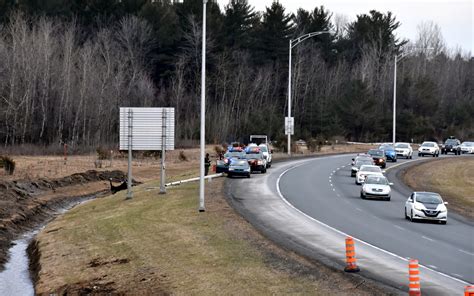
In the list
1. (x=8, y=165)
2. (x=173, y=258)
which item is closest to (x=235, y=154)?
(x=8, y=165)

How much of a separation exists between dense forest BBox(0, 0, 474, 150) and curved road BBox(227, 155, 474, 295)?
3426 centimetres

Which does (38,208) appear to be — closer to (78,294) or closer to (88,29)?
(78,294)

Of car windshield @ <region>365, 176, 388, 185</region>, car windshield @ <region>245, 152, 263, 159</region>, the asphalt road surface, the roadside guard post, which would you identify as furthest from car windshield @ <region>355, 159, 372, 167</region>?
the roadside guard post

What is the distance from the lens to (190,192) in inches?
1703

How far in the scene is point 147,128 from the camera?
141 ft

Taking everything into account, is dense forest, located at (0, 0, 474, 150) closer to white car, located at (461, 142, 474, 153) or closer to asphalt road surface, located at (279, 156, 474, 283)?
white car, located at (461, 142, 474, 153)

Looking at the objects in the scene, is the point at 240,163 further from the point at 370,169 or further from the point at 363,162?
the point at 363,162

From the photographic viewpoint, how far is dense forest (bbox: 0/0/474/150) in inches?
3238

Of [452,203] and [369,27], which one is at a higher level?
[369,27]

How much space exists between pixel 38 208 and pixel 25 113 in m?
36.0

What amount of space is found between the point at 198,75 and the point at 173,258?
86.8m

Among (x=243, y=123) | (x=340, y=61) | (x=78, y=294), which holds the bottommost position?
(x=78, y=294)

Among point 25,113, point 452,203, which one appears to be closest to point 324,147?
point 25,113

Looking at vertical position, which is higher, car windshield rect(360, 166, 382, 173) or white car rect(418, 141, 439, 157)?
white car rect(418, 141, 439, 157)
